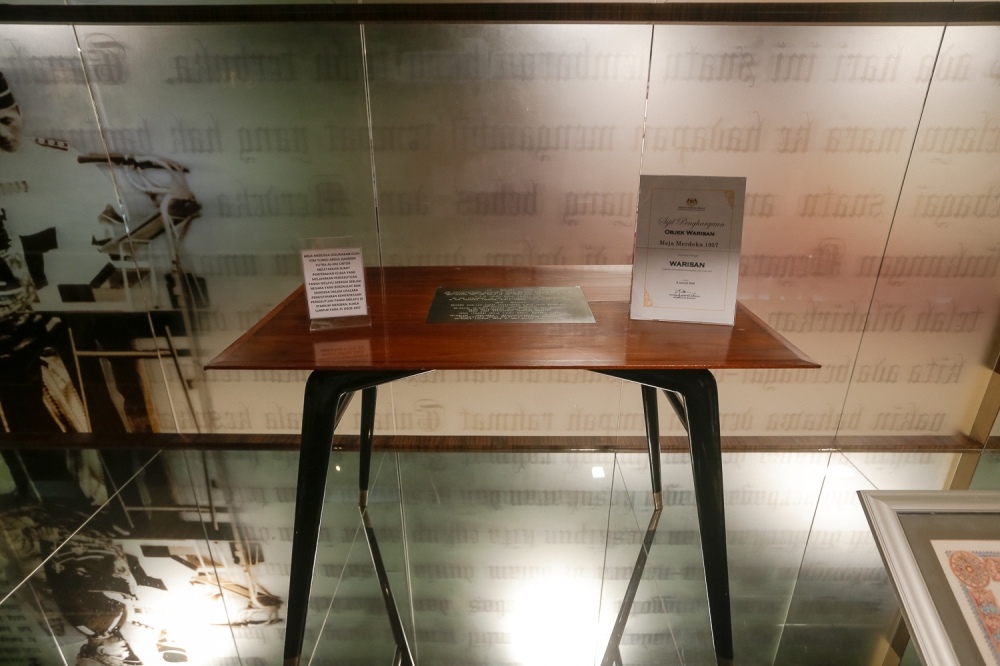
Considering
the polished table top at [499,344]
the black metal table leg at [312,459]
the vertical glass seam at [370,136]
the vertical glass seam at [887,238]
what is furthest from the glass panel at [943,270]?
the black metal table leg at [312,459]

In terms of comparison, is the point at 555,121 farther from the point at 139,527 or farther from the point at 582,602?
the point at 139,527

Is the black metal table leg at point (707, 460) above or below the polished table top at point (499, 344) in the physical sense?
below

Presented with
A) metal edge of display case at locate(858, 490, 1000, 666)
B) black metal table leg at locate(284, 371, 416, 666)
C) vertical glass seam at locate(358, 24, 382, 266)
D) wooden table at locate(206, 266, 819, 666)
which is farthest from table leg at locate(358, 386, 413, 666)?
metal edge of display case at locate(858, 490, 1000, 666)

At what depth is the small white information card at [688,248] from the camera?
38.3 inches

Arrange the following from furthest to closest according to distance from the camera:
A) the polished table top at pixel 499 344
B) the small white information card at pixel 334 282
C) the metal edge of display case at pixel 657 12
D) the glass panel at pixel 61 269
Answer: the glass panel at pixel 61 269 → the metal edge of display case at pixel 657 12 → the small white information card at pixel 334 282 → the polished table top at pixel 499 344

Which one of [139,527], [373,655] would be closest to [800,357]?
[373,655]

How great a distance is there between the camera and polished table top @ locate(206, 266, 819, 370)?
2.89 feet

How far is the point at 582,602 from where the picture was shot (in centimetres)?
122

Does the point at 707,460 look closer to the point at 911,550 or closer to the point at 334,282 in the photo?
the point at 911,550

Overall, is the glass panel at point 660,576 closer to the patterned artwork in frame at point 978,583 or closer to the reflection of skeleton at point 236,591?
the patterned artwork in frame at point 978,583

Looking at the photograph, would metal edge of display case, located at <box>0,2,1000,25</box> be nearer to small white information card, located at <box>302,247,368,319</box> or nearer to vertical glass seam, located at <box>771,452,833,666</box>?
small white information card, located at <box>302,247,368,319</box>

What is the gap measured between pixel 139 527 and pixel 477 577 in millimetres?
926

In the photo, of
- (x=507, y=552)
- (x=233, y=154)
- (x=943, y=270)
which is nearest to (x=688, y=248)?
(x=507, y=552)

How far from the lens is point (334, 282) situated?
1.04m
